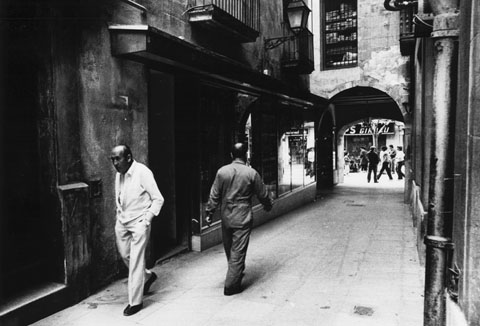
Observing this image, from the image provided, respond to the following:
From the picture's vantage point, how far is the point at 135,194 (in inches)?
193

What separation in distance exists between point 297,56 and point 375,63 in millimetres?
4129

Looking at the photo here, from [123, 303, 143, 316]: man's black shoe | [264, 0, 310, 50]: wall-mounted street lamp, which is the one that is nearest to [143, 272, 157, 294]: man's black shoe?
[123, 303, 143, 316]: man's black shoe

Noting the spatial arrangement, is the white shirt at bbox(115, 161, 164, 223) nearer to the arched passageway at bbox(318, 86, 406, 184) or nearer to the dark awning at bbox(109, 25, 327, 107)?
the dark awning at bbox(109, 25, 327, 107)

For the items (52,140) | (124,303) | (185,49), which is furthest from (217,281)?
(185,49)

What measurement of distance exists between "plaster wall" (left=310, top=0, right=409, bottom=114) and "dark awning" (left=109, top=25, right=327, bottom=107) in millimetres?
7925

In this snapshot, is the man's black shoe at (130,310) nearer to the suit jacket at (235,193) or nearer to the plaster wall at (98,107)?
the plaster wall at (98,107)

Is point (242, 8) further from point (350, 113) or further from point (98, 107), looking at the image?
point (350, 113)

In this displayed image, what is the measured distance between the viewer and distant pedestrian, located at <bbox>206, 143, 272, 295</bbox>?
17.9 feet

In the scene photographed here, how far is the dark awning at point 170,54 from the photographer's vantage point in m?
5.55

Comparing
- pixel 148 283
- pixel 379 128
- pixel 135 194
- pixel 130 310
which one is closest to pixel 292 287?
pixel 148 283

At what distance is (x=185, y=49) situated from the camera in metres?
6.13

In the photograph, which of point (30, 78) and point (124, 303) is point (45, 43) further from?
point (124, 303)

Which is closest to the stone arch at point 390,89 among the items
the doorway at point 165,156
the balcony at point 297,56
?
the balcony at point 297,56

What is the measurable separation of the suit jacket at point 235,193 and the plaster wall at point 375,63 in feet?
35.6
